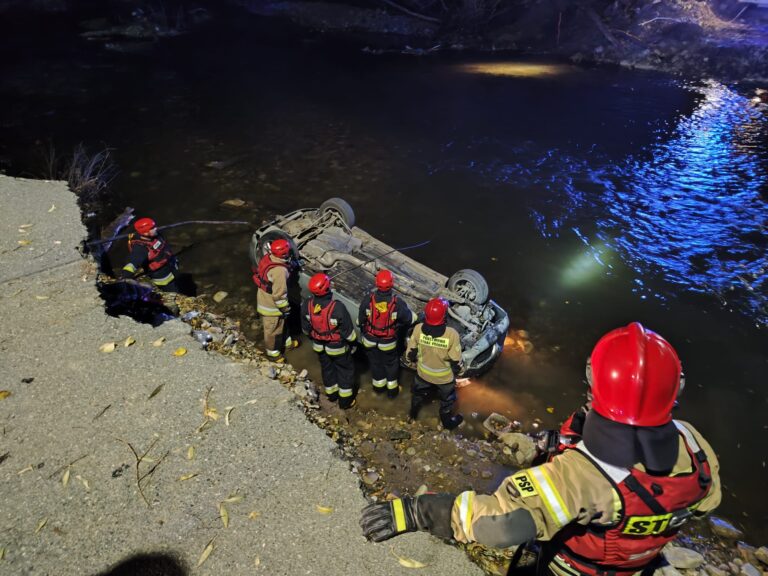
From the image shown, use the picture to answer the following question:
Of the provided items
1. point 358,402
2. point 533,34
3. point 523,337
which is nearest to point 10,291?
point 358,402

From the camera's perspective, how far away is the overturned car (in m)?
5.56

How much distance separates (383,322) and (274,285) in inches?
65.3

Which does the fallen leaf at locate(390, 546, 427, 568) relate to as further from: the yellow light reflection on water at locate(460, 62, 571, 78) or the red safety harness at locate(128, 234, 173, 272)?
the yellow light reflection on water at locate(460, 62, 571, 78)

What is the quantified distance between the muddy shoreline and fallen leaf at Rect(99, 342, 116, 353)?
958 millimetres

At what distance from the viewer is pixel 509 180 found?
11.8m

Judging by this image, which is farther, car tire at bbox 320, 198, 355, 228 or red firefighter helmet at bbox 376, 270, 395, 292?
car tire at bbox 320, 198, 355, 228

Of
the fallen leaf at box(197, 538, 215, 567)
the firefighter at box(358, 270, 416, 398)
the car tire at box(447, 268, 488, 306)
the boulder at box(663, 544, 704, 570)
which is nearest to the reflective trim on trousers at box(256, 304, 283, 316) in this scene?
the firefighter at box(358, 270, 416, 398)

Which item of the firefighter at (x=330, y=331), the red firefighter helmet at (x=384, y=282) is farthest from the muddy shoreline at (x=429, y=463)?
the red firefighter helmet at (x=384, y=282)

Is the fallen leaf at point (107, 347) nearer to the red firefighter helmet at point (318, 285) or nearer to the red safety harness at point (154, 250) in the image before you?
the red safety harness at point (154, 250)

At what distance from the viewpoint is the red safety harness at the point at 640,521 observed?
74.7 inches

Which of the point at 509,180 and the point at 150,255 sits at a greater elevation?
the point at 150,255

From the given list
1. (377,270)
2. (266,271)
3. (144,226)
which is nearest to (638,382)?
(377,270)

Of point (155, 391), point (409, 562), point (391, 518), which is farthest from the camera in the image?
point (155, 391)

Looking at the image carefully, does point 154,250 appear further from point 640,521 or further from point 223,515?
point 640,521
